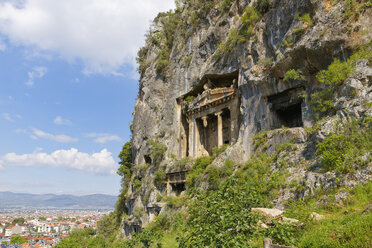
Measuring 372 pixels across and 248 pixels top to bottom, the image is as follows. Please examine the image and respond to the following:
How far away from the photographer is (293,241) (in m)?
5.78

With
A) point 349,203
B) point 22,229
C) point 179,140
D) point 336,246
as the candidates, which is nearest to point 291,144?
point 349,203

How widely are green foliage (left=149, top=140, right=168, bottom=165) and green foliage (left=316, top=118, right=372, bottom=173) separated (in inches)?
681

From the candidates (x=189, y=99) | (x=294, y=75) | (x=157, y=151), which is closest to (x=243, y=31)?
(x=294, y=75)

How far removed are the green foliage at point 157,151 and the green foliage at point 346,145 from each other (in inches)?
681

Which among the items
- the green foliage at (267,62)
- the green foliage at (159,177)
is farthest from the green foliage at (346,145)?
the green foliage at (159,177)

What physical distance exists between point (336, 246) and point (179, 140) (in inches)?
851

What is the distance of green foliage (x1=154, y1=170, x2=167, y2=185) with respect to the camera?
24592 mm

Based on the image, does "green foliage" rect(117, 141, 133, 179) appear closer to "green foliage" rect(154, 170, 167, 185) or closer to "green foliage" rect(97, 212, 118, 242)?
"green foliage" rect(97, 212, 118, 242)

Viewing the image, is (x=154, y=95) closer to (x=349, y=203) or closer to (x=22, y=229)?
(x=349, y=203)

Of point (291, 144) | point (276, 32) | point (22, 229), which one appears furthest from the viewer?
point (22, 229)

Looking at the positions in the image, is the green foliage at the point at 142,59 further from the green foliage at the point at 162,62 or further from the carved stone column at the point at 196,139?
the carved stone column at the point at 196,139

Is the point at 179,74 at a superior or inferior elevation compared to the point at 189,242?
superior

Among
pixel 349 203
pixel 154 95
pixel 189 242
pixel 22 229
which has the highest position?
pixel 154 95

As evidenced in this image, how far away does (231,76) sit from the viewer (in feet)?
75.3
